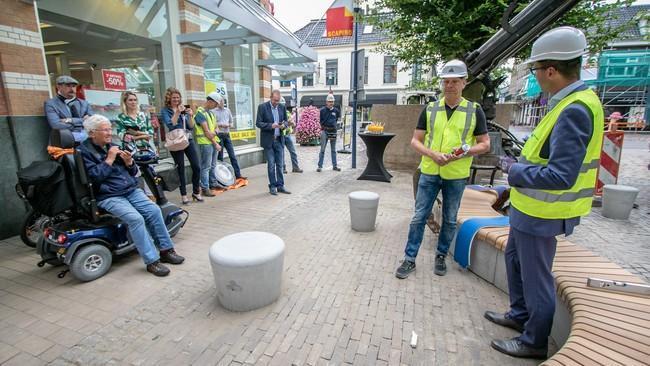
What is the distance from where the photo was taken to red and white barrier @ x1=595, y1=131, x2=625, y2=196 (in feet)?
19.0

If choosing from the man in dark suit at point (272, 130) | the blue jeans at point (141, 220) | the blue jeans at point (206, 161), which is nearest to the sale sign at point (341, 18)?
the man in dark suit at point (272, 130)

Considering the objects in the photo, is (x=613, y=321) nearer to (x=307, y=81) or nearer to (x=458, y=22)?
(x=458, y=22)

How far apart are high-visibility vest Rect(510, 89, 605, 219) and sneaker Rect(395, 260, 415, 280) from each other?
157cm

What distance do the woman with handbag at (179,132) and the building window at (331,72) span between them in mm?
27491

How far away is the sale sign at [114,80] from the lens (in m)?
6.23

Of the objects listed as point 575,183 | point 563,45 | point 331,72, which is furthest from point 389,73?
point 575,183

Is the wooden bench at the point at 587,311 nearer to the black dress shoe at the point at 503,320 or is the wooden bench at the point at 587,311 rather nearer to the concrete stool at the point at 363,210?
the black dress shoe at the point at 503,320

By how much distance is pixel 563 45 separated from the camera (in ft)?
5.88

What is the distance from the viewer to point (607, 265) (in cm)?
256

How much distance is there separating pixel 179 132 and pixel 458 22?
18.6ft

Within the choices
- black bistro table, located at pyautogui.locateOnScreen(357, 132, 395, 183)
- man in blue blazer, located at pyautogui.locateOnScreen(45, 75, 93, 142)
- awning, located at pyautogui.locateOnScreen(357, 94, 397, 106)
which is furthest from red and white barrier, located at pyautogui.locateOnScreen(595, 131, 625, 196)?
awning, located at pyautogui.locateOnScreen(357, 94, 397, 106)

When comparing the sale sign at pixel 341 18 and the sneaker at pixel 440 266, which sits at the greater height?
the sale sign at pixel 341 18

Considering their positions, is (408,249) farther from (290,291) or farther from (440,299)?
(290,291)

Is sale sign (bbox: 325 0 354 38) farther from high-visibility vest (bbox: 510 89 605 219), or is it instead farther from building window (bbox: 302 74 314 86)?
building window (bbox: 302 74 314 86)
